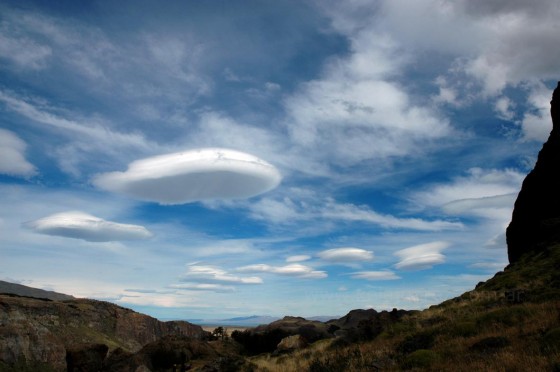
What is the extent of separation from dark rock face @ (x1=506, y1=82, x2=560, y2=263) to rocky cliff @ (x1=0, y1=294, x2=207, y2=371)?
51926 mm

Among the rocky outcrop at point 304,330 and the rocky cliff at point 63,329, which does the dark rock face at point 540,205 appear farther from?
the rocky cliff at point 63,329

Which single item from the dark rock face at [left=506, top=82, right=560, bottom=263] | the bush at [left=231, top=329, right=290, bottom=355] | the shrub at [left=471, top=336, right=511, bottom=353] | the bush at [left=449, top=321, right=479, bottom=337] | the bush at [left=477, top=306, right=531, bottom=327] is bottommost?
the bush at [left=231, top=329, right=290, bottom=355]

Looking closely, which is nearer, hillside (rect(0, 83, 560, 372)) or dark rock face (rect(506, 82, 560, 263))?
hillside (rect(0, 83, 560, 372))

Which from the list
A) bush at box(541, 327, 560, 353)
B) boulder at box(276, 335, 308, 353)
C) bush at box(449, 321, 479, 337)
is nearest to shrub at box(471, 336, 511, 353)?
bush at box(541, 327, 560, 353)

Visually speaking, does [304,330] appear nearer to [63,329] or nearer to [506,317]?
[63,329]

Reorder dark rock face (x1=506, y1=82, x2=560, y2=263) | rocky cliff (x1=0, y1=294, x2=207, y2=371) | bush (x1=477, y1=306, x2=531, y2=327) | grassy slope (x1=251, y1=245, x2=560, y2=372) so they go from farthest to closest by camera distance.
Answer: dark rock face (x1=506, y1=82, x2=560, y2=263), rocky cliff (x1=0, y1=294, x2=207, y2=371), bush (x1=477, y1=306, x2=531, y2=327), grassy slope (x1=251, y1=245, x2=560, y2=372)

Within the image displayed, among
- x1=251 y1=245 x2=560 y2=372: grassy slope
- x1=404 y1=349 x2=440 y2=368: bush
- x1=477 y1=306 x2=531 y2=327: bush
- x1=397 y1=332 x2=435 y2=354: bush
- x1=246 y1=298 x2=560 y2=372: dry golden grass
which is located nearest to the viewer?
x1=246 y1=298 x2=560 y2=372: dry golden grass

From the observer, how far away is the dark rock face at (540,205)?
194 feet

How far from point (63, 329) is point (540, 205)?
228ft

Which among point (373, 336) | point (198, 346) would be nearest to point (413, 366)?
point (373, 336)

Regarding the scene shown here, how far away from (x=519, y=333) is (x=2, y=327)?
28.5 meters

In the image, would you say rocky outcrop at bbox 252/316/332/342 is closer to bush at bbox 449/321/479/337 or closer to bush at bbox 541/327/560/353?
bush at bbox 449/321/479/337

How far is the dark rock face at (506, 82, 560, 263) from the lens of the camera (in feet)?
194

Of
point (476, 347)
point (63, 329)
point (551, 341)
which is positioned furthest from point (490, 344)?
point (63, 329)
